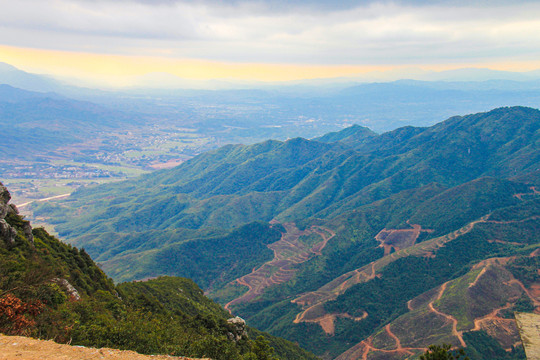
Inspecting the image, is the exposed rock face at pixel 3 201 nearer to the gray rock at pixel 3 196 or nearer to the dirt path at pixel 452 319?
the gray rock at pixel 3 196

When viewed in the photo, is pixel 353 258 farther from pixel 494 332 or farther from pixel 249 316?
pixel 494 332

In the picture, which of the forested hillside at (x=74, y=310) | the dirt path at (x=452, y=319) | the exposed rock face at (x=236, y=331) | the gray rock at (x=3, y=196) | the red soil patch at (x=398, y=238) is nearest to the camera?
the forested hillside at (x=74, y=310)

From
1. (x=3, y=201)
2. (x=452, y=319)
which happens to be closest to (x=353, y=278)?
(x=452, y=319)

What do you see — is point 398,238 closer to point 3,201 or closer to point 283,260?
point 283,260

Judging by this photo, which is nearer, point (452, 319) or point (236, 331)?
point (236, 331)

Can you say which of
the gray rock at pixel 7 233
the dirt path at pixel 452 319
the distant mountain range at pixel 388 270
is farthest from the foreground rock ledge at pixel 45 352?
the dirt path at pixel 452 319

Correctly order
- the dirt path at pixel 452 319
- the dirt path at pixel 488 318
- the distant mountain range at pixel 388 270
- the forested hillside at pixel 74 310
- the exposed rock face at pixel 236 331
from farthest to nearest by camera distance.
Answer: the distant mountain range at pixel 388 270, the dirt path at pixel 488 318, the dirt path at pixel 452 319, the exposed rock face at pixel 236 331, the forested hillside at pixel 74 310
